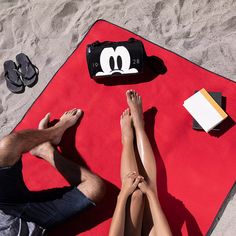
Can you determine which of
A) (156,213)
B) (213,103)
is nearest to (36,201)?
(156,213)

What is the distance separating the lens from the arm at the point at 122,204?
191cm

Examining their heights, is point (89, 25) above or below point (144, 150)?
above

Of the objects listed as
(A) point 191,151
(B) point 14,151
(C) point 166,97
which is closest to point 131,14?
(C) point 166,97

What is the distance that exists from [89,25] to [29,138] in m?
0.86

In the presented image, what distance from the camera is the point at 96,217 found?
222 centimetres

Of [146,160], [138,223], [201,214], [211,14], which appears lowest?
[201,214]

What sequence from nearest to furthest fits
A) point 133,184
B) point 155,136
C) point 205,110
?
point 133,184
point 205,110
point 155,136

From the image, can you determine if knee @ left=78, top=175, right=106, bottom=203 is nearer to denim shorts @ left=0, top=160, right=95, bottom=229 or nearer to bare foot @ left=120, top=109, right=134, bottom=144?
denim shorts @ left=0, top=160, right=95, bottom=229

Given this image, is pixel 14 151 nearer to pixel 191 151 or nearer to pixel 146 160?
pixel 146 160

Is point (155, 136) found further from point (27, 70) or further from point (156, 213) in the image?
point (27, 70)

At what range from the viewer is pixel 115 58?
234 centimetres

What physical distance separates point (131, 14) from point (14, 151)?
1091 millimetres

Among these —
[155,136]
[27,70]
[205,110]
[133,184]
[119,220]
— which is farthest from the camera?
[27,70]

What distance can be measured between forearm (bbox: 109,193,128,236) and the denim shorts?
0.16m
